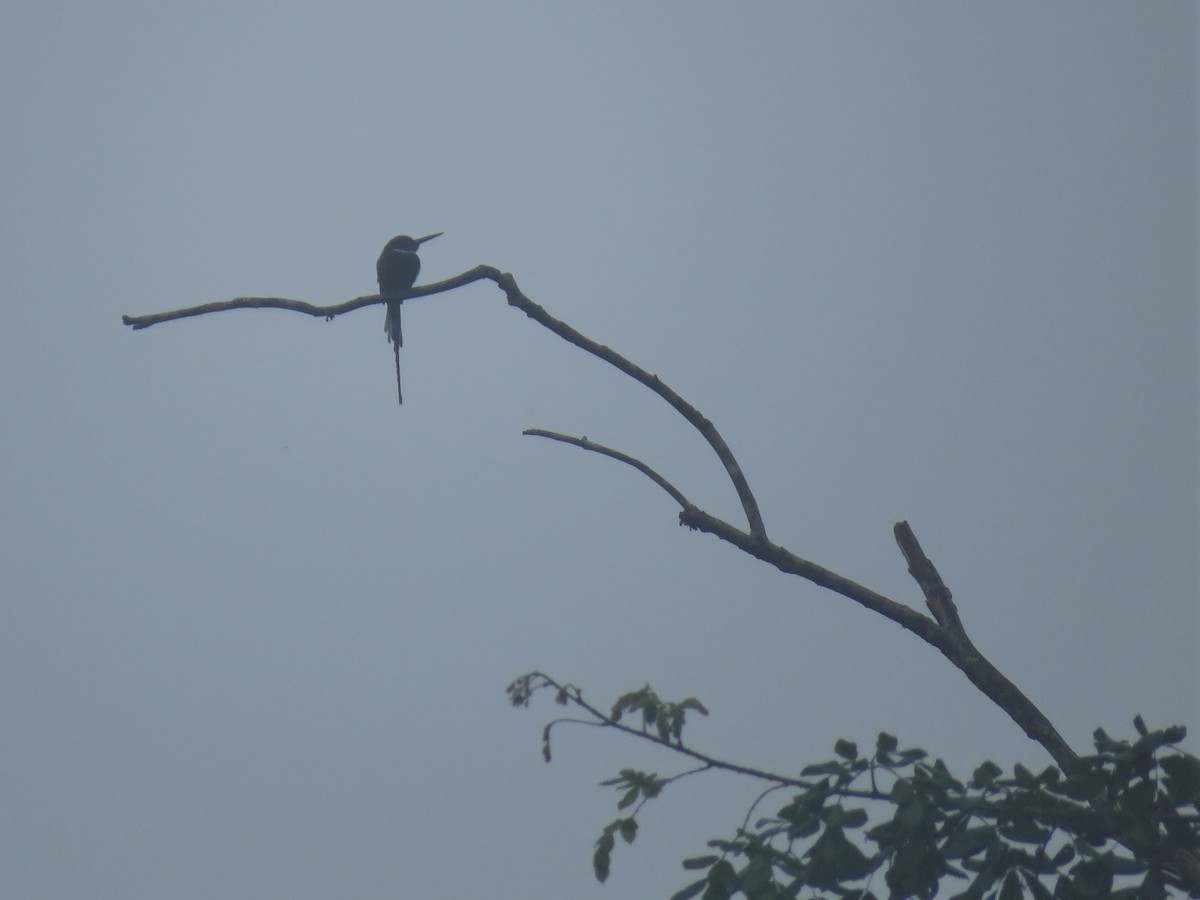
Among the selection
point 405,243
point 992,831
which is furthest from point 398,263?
point 992,831

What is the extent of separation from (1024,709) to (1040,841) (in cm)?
99

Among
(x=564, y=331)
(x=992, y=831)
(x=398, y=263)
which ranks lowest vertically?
(x=992, y=831)

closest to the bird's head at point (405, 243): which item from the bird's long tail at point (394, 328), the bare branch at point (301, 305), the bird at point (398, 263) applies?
the bird at point (398, 263)

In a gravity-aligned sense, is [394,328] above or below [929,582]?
above

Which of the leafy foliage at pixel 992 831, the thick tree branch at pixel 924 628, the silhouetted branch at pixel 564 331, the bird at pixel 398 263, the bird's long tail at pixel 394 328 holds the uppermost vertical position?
the bird at pixel 398 263

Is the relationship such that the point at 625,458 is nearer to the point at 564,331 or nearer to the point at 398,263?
the point at 564,331

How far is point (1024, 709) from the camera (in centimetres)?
357

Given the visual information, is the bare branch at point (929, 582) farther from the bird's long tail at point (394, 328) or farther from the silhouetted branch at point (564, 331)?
the bird's long tail at point (394, 328)

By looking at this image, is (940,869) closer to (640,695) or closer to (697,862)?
(697,862)

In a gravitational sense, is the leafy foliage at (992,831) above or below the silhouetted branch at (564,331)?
below

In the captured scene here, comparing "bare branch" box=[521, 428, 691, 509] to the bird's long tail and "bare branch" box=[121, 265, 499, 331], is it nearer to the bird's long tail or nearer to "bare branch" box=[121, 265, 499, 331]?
"bare branch" box=[121, 265, 499, 331]

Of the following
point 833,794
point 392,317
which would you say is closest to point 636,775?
point 833,794

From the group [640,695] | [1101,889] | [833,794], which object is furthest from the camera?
[640,695]

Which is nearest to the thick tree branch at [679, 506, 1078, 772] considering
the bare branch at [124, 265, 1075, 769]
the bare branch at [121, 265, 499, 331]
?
the bare branch at [124, 265, 1075, 769]
